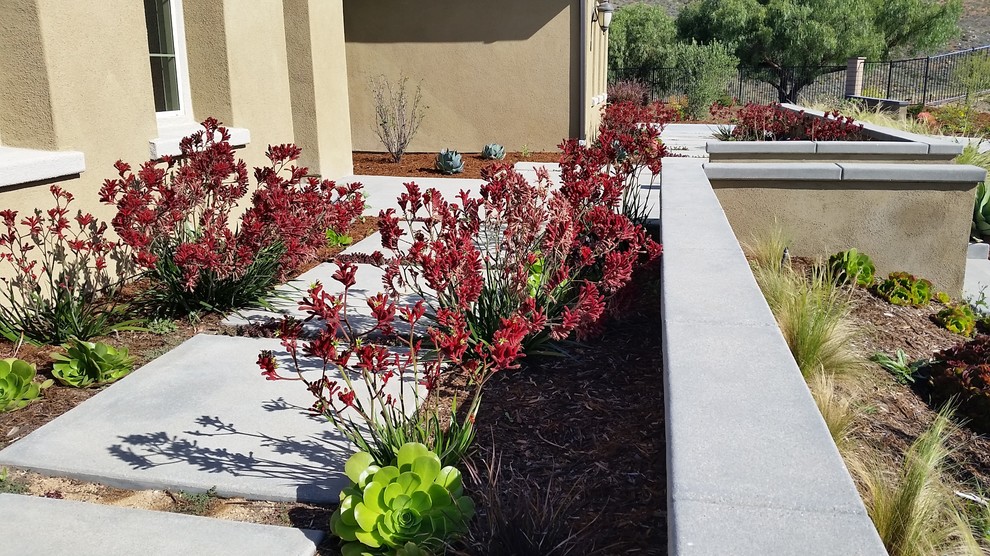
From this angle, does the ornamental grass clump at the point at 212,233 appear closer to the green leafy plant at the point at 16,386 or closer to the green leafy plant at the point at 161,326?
the green leafy plant at the point at 161,326

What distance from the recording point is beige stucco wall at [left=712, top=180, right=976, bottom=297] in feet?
22.9

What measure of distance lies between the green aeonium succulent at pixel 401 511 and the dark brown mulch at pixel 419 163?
30.7 ft

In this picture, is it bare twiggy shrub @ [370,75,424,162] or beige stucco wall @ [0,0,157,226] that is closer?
beige stucco wall @ [0,0,157,226]

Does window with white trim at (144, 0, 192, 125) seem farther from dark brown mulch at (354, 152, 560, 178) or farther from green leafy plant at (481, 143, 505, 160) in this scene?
green leafy plant at (481, 143, 505, 160)

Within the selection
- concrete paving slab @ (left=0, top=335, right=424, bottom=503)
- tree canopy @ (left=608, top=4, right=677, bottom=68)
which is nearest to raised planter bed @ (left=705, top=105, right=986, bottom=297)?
concrete paving slab @ (left=0, top=335, right=424, bottom=503)

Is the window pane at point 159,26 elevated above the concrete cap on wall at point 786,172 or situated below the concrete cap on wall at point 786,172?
above

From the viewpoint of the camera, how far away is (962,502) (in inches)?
137

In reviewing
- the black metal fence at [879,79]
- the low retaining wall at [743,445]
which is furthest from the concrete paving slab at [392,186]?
the black metal fence at [879,79]

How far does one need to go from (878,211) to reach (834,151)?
73.3 inches

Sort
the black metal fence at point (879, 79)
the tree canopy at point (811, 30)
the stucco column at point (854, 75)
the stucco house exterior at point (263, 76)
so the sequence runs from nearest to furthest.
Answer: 1. the stucco house exterior at point (263, 76)
2. the black metal fence at point (879, 79)
3. the stucco column at point (854, 75)
4. the tree canopy at point (811, 30)

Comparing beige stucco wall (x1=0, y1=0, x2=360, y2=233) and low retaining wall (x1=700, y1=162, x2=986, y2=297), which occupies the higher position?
beige stucco wall (x1=0, y1=0, x2=360, y2=233)

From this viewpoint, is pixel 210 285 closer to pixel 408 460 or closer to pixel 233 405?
pixel 233 405

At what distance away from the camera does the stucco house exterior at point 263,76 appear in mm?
5430

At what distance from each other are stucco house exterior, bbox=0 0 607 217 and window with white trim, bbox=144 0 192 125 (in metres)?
0.01
